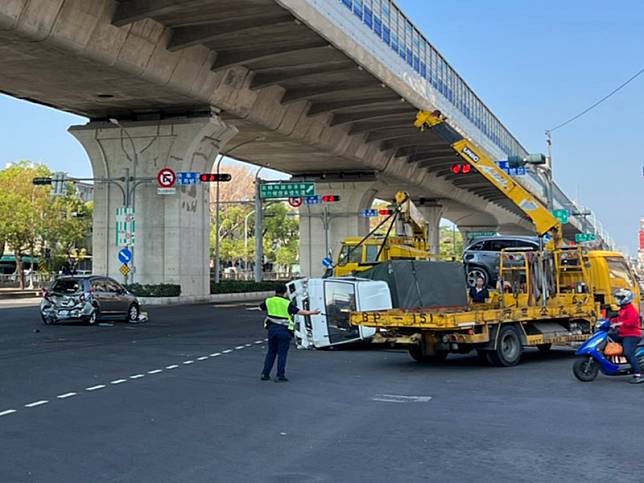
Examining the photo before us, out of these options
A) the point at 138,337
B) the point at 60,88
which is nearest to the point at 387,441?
the point at 138,337

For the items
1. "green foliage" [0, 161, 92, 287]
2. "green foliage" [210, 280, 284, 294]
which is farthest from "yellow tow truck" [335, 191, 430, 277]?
"green foliage" [0, 161, 92, 287]

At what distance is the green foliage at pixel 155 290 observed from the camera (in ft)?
125

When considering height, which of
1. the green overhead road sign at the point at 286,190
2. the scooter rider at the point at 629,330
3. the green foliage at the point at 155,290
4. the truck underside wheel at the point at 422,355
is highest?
the green overhead road sign at the point at 286,190

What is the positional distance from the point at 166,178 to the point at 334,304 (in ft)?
66.2

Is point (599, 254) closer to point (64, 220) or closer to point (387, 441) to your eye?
point (387, 441)

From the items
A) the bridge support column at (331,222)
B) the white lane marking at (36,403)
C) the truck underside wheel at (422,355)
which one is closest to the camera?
the white lane marking at (36,403)

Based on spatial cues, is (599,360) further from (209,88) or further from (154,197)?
(154,197)

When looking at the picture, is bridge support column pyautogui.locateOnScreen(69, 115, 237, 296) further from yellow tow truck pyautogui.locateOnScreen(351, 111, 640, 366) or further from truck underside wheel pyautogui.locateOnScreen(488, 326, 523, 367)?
truck underside wheel pyautogui.locateOnScreen(488, 326, 523, 367)

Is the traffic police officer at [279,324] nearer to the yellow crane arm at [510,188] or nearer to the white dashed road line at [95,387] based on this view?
the white dashed road line at [95,387]

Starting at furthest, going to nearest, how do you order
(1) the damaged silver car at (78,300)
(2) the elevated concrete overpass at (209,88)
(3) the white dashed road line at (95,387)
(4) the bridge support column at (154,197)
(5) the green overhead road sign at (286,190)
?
1. (5) the green overhead road sign at (286,190)
2. (4) the bridge support column at (154,197)
3. (2) the elevated concrete overpass at (209,88)
4. (1) the damaged silver car at (78,300)
5. (3) the white dashed road line at (95,387)

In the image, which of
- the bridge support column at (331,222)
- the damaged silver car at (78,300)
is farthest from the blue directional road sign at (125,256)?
the bridge support column at (331,222)

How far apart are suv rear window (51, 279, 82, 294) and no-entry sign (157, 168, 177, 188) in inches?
432

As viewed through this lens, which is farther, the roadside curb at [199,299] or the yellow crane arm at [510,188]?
the roadside curb at [199,299]

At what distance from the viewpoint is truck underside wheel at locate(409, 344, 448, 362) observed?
52.7 feet
